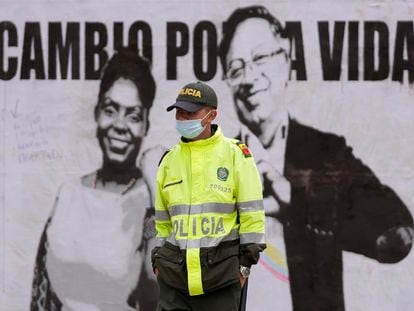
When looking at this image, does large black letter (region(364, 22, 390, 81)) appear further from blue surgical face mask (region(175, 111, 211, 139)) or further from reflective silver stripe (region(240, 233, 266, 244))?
reflective silver stripe (region(240, 233, 266, 244))

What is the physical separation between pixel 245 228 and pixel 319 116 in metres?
2.31

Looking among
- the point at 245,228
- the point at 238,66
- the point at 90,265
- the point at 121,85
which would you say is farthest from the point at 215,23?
the point at 245,228

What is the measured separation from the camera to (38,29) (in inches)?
283

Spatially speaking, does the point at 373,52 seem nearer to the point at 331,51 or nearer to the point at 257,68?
the point at 331,51

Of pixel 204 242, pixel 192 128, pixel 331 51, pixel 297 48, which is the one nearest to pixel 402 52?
pixel 331 51

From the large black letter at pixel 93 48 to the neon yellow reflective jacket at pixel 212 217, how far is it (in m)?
2.28

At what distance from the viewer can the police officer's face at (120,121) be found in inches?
284

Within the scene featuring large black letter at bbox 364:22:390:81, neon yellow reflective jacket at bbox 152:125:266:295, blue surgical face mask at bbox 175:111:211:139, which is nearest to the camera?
neon yellow reflective jacket at bbox 152:125:266:295

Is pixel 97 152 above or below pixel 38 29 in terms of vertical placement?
below

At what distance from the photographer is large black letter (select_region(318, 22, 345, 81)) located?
711 centimetres

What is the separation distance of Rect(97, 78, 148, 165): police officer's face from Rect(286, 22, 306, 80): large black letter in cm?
120

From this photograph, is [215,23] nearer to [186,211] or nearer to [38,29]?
[38,29]

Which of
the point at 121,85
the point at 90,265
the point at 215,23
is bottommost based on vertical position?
the point at 90,265

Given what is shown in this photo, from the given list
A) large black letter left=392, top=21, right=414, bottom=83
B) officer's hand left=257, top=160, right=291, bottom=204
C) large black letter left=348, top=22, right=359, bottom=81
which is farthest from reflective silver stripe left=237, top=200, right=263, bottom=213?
large black letter left=392, top=21, right=414, bottom=83
